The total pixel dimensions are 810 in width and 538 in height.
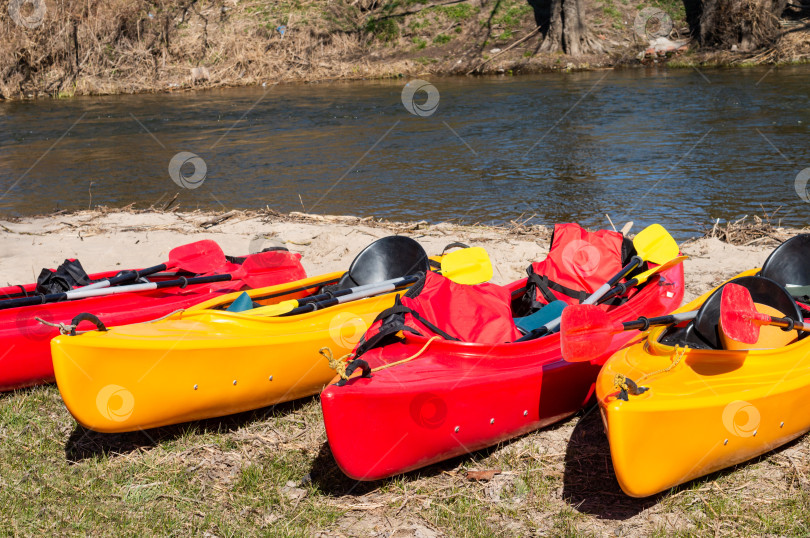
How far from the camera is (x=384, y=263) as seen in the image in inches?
185

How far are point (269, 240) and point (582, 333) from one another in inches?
165

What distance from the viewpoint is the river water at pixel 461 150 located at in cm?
869

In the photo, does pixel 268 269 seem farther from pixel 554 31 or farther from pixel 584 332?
pixel 554 31

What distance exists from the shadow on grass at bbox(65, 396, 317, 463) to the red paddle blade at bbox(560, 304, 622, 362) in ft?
5.25

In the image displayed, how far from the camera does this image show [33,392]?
427 centimetres

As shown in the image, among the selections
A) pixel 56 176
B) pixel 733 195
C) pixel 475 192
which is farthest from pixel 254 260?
pixel 56 176

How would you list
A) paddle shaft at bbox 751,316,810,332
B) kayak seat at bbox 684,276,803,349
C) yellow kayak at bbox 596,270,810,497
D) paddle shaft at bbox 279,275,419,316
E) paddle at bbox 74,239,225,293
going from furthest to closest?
1. paddle at bbox 74,239,225,293
2. paddle shaft at bbox 279,275,419,316
3. kayak seat at bbox 684,276,803,349
4. paddle shaft at bbox 751,316,810,332
5. yellow kayak at bbox 596,270,810,497

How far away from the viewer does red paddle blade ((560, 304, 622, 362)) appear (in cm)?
321

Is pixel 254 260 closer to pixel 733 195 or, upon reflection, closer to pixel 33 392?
pixel 33 392

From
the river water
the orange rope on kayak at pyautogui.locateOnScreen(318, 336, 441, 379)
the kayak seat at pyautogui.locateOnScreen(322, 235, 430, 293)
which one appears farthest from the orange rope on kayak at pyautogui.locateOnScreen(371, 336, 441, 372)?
the river water

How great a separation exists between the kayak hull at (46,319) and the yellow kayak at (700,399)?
104 inches

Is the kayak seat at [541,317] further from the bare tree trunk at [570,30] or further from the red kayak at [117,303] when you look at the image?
the bare tree trunk at [570,30]

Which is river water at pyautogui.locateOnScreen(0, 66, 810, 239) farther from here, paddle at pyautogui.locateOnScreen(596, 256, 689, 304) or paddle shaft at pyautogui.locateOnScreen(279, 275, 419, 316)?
paddle shaft at pyautogui.locateOnScreen(279, 275, 419, 316)

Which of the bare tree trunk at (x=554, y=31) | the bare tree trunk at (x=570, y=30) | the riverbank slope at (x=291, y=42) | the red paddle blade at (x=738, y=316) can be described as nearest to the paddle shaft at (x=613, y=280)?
the red paddle blade at (x=738, y=316)
